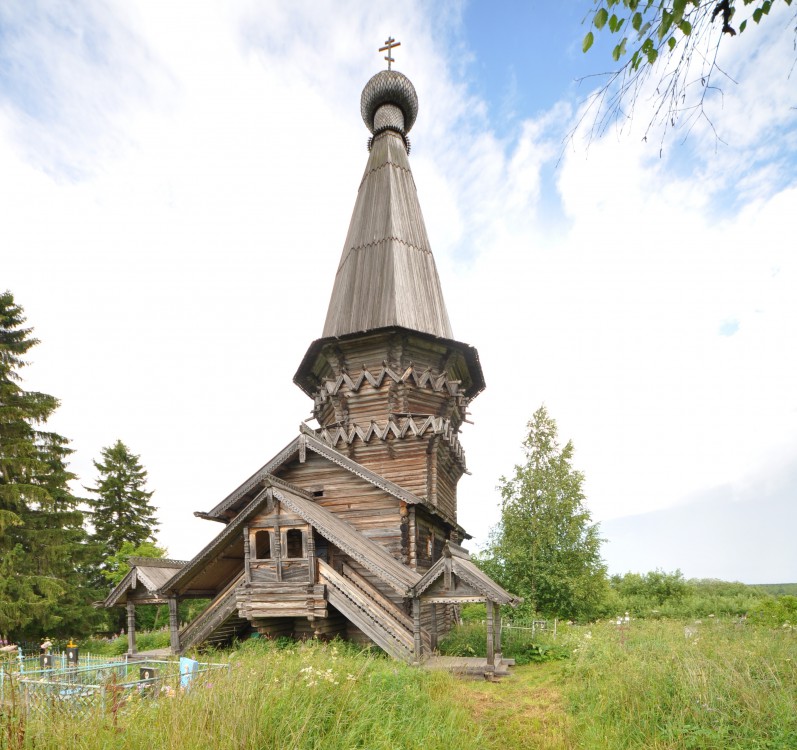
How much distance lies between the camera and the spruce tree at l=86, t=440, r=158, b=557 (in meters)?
31.7

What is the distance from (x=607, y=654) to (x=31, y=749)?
9435 mm

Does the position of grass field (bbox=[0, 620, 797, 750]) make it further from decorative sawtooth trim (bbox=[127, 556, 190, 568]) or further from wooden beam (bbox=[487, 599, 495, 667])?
decorative sawtooth trim (bbox=[127, 556, 190, 568])

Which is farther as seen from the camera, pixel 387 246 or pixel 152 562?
pixel 387 246

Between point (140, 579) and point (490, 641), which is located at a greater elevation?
point (140, 579)

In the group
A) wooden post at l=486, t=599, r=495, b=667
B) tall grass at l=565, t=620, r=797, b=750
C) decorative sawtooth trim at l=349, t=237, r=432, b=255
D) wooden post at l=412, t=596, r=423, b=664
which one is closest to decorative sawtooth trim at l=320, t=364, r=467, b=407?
decorative sawtooth trim at l=349, t=237, r=432, b=255

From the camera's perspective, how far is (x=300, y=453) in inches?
592

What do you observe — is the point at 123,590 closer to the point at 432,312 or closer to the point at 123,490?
the point at 432,312

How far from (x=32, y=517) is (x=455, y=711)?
21.7 metres

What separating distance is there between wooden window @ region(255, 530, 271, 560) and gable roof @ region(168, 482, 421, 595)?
84 cm

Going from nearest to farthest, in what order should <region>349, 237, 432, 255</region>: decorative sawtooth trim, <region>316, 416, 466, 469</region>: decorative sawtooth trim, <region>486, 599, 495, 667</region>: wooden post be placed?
<region>486, 599, 495, 667</region>: wooden post, <region>316, 416, 466, 469</region>: decorative sawtooth trim, <region>349, 237, 432, 255</region>: decorative sawtooth trim

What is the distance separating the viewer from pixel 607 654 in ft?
33.1

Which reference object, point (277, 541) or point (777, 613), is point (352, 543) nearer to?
point (277, 541)

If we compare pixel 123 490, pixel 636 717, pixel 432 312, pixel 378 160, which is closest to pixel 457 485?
pixel 432 312

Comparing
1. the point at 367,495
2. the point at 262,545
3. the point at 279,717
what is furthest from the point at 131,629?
the point at 279,717
